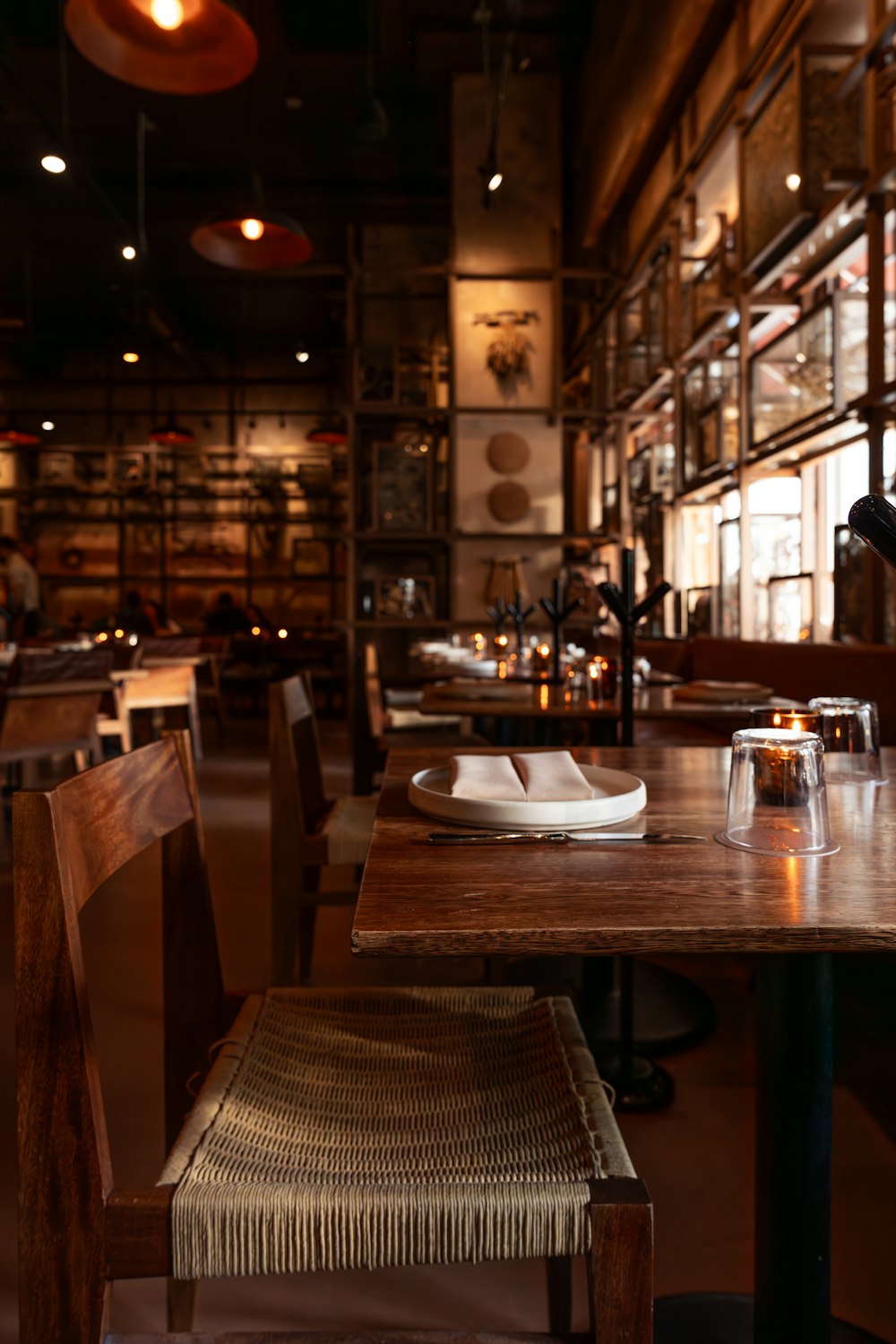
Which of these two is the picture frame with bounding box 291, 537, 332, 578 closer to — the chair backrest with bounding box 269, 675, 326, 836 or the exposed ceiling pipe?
the exposed ceiling pipe

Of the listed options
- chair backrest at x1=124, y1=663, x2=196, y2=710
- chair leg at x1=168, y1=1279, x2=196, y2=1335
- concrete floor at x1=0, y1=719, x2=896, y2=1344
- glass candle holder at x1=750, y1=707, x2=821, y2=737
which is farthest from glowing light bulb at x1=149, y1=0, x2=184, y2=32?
chair backrest at x1=124, y1=663, x2=196, y2=710

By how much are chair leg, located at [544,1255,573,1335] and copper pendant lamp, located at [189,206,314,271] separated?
16.9ft

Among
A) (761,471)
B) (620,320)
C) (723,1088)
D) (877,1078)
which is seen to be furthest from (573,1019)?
(620,320)

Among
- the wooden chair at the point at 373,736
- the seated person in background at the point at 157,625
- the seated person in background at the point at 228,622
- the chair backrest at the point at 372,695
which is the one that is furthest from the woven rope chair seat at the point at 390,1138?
the seated person in background at the point at 228,622

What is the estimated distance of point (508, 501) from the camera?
8422 mm

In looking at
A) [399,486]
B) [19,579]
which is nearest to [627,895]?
[399,486]

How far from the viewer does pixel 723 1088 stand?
209 cm

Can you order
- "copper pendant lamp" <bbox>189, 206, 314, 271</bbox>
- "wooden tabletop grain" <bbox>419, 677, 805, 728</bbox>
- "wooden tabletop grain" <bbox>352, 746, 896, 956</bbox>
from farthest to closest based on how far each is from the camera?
"copper pendant lamp" <bbox>189, 206, 314, 271</bbox> → "wooden tabletop grain" <bbox>419, 677, 805, 728</bbox> → "wooden tabletop grain" <bbox>352, 746, 896, 956</bbox>

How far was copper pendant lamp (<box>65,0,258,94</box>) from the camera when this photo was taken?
10.5ft

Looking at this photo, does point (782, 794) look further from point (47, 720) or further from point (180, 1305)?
point (47, 720)

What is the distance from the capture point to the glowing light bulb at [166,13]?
10.3 ft

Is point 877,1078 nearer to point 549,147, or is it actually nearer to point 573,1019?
point 573,1019

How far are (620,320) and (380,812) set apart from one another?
24.2 feet

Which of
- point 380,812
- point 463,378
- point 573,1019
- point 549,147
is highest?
point 549,147
